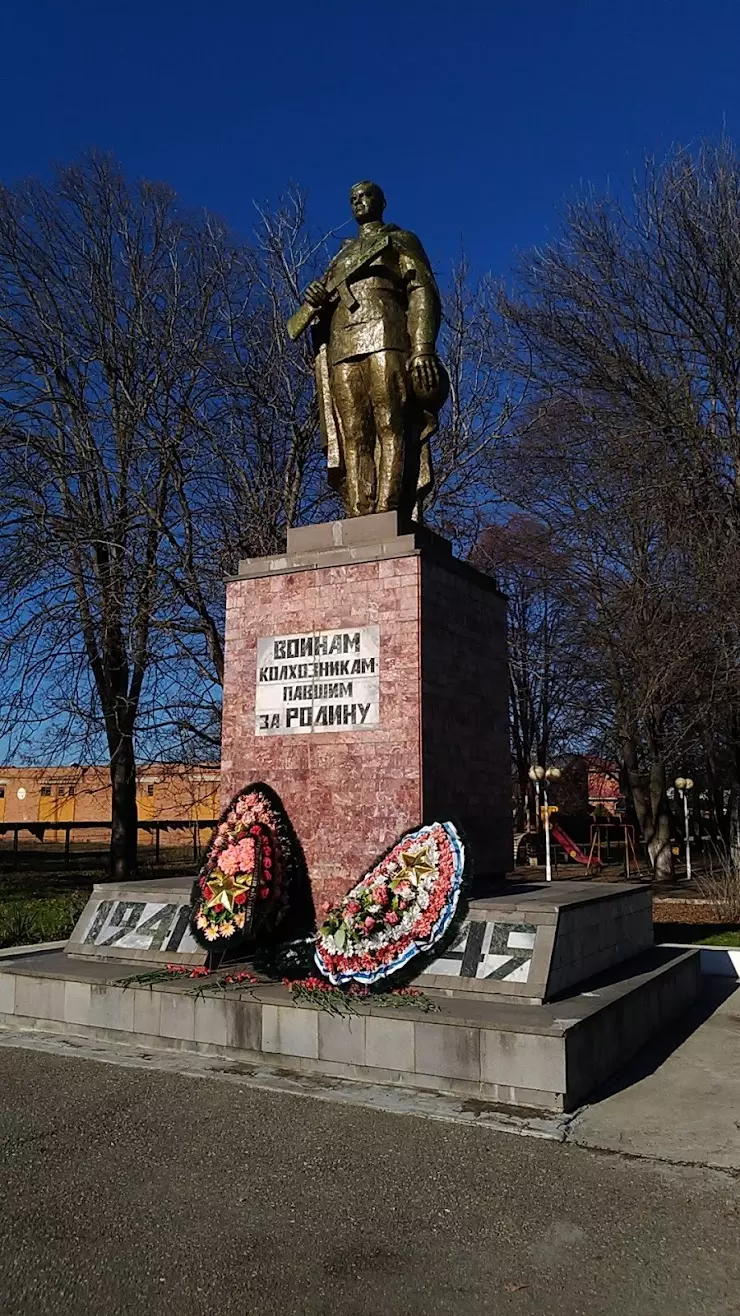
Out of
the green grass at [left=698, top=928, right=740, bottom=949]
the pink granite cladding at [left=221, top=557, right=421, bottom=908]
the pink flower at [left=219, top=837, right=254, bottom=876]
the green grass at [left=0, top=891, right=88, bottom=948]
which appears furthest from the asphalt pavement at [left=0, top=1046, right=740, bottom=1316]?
the green grass at [left=698, top=928, right=740, bottom=949]

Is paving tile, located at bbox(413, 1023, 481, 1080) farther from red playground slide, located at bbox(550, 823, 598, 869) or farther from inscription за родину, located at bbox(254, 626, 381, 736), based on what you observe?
red playground slide, located at bbox(550, 823, 598, 869)

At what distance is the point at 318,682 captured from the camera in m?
6.91

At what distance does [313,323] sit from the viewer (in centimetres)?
785

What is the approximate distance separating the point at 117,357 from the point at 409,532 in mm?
9562

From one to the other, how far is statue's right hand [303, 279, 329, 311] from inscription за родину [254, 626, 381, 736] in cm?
270

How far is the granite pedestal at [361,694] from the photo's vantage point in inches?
256

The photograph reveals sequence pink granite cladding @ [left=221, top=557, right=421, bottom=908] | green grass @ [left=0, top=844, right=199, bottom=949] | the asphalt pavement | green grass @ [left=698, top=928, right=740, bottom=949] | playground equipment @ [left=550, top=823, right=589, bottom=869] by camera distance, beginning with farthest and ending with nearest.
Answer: playground equipment @ [left=550, top=823, right=589, bottom=869] → green grass @ [left=698, top=928, right=740, bottom=949] → green grass @ [left=0, top=844, right=199, bottom=949] → pink granite cladding @ [left=221, top=557, right=421, bottom=908] → the asphalt pavement

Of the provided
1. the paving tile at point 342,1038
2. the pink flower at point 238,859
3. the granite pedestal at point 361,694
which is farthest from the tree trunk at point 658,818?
the paving tile at point 342,1038

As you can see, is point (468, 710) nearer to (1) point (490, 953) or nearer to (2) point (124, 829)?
(1) point (490, 953)

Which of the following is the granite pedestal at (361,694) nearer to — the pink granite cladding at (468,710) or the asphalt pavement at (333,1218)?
the pink granite cladding at (468,710)

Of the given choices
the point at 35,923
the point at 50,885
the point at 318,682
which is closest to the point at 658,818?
the point at 50,885

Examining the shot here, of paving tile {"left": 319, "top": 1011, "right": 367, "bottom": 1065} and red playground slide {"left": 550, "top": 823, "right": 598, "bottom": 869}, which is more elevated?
paving tile {"left": 319, "top": 1011, "right": 367, "bottom": 1065}

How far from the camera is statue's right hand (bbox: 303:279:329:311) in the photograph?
7.61 metres

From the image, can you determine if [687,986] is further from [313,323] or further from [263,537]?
[263,537]
